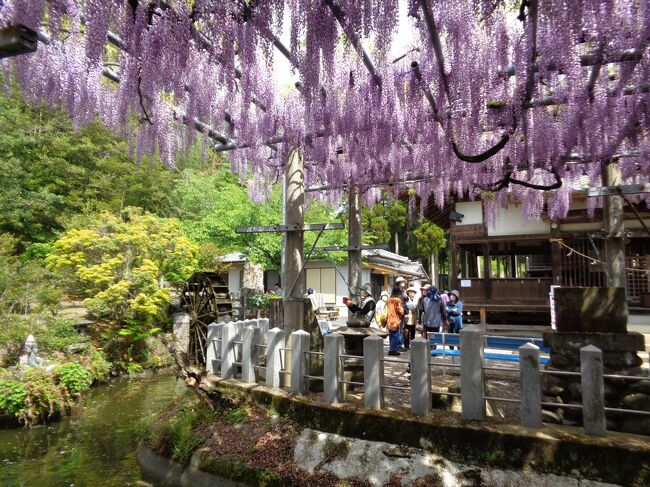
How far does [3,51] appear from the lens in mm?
2428

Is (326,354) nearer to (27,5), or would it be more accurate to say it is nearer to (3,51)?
(3,51)

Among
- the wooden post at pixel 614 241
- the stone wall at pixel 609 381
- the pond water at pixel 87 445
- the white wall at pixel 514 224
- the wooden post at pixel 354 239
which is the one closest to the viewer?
the stone wall at pixel 609 381

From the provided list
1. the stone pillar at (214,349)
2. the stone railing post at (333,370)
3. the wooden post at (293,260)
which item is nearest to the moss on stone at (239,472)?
the stone railing post at (333,370)

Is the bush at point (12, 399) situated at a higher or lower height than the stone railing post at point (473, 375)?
lower

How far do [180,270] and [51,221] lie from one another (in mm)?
7805

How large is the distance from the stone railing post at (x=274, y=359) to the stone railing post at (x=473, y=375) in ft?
9.16

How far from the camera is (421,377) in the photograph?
489 centimetres

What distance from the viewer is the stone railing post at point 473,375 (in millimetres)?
4590

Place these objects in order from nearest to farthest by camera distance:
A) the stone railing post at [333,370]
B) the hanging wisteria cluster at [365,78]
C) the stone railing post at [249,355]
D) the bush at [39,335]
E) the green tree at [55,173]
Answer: the hanging wisteria cluster at [365,78], the stone railing post at [333,370], the stone railing post at [249,355], the bush at [39,335], the green tree at [55,173]

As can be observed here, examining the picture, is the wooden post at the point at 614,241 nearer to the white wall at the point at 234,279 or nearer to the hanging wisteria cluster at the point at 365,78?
the hanging wisteria cluster at the point at 365,78

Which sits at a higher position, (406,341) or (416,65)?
(416,65)

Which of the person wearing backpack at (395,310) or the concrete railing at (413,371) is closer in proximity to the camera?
the concrete railing at (413,371)

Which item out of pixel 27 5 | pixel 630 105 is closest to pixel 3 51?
pixel 27 5

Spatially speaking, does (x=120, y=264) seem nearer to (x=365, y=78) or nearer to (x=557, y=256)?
(x=365, y=78)
